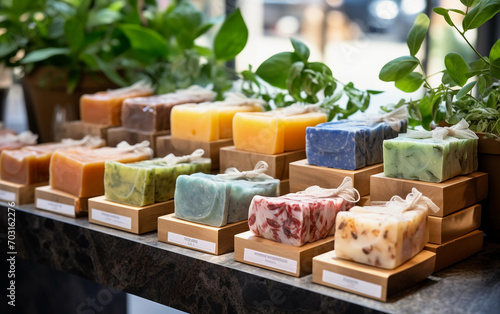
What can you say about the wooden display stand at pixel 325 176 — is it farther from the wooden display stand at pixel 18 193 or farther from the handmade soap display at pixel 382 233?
the wooden display stand at pixel 18 193

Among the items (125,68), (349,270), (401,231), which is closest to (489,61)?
(401,231)

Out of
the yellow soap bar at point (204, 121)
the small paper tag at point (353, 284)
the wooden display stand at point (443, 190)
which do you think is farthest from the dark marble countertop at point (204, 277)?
the yellow soap bar at point (204, 121)

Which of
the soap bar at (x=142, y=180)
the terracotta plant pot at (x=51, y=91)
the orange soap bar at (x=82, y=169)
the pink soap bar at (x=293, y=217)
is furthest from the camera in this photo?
the terracotta plant pot at (x=51, y=91)

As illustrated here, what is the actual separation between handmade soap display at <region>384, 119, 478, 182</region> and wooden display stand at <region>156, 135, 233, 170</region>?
62 cm

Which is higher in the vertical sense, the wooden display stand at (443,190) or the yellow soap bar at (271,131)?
the yellow soap bar at (271,131)

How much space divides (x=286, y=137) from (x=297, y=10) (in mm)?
2249

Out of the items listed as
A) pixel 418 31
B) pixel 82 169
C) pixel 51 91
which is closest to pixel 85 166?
pixel 82 169

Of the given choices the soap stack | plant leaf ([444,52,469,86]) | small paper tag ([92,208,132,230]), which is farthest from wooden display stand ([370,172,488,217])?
small paper tag ([92,208,132,230])

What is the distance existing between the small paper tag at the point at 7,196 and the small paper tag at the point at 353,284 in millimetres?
1238

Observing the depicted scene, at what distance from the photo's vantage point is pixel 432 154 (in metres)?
1.33

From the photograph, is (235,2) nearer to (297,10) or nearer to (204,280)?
(297,10)

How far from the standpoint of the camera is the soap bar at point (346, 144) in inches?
58.1

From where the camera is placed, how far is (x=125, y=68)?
263 cm

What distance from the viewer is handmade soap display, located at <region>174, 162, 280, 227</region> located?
1.45m
